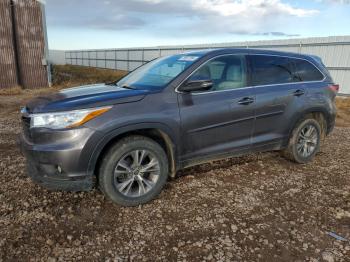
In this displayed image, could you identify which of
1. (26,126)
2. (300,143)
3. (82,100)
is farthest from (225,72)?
(26,126)

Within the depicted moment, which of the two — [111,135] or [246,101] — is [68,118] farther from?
[246,101]

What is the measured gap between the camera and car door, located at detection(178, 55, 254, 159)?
3.68 m

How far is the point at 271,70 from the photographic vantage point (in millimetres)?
4457

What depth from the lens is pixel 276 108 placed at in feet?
14.4

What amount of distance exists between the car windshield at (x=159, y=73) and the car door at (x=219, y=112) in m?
0.23

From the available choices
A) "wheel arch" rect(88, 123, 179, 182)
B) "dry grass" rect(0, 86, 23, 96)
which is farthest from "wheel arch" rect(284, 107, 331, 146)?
"dry grass" rect(0, 86, 23, 96)

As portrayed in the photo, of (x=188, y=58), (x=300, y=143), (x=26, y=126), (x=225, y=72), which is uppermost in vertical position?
(x=188, y=58)

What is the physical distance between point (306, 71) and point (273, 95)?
96cm

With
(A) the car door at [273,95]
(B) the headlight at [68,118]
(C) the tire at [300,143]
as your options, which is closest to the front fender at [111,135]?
(B) the headlight at [68,118]

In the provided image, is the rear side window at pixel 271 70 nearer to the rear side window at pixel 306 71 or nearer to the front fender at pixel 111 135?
the rear side window at pixel 306 71

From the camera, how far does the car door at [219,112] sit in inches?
145

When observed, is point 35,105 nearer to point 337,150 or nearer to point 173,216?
point 173,216

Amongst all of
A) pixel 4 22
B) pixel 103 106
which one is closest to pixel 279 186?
pixel 103 106

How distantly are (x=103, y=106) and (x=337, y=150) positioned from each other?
4.76m
